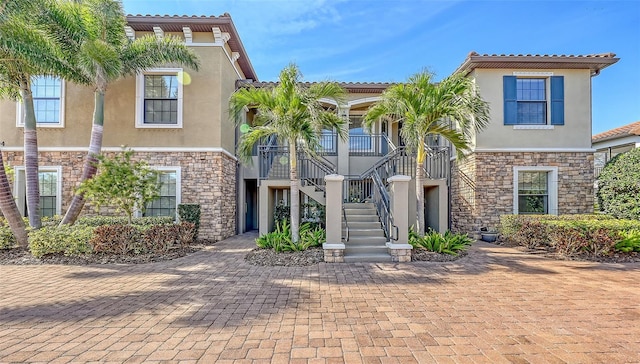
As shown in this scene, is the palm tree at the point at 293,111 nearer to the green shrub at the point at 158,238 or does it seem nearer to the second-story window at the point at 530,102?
the green shrub at the point at 158,238

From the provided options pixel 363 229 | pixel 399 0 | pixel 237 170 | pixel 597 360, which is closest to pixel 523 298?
pixel 597 360

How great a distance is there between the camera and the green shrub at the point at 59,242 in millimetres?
7359

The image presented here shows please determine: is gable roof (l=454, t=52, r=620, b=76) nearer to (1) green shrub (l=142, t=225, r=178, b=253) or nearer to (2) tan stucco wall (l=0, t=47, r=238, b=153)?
(2) tan stucco wall (l=0, t=47, r=238, b=153)

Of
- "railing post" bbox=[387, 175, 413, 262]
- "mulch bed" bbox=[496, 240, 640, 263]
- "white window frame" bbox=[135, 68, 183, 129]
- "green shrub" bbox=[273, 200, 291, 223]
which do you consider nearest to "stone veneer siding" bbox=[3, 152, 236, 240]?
"white window frame" bbox=[135, 68, 183, 129]

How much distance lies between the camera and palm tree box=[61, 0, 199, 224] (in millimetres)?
8133

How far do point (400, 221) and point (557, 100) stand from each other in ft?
28.1

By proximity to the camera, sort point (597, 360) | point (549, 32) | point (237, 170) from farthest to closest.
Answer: point (237, 170) → point (549, 32) → point (597, 360)

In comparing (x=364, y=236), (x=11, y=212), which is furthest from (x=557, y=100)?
(x=11, y=212)

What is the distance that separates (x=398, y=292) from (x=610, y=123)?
19.6 meters

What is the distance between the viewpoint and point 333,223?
7.36m

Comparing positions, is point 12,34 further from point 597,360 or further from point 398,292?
point 597,360

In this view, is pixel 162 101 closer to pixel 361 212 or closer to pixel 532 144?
pixel 361 212

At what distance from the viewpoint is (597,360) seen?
3.05 metres

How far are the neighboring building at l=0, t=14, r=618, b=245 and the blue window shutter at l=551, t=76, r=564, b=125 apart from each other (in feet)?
0.12
